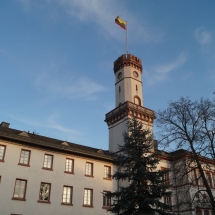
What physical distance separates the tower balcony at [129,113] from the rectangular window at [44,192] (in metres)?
14.2

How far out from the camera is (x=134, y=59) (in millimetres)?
41531

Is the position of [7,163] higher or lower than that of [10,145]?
lower

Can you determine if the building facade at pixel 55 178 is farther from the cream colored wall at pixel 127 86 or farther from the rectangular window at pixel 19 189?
the cream colored wall at pixel 127 86

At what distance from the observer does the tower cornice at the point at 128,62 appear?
133 feet

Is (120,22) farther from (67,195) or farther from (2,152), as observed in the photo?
(67,195)

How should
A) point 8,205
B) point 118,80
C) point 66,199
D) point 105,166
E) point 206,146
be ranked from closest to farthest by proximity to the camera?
point 206,146 → point 8,205 → point 66,199 → point 105,166 → point 118,80

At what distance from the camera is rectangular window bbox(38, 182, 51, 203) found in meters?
25.1

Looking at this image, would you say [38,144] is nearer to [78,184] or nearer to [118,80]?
[78,184]

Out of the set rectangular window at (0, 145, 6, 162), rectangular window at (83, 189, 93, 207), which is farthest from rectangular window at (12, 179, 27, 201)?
rectangular window at (83, 189, 93, 207)

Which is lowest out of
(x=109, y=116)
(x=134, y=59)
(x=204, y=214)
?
(x=204, y=214)

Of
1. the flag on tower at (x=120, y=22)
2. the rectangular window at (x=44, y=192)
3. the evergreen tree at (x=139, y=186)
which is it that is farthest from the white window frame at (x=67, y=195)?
the flag on tower at (x=120, y=22)

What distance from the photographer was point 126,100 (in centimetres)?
3734

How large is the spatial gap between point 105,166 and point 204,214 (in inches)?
555

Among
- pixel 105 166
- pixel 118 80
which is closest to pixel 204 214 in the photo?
pixel 105 166
